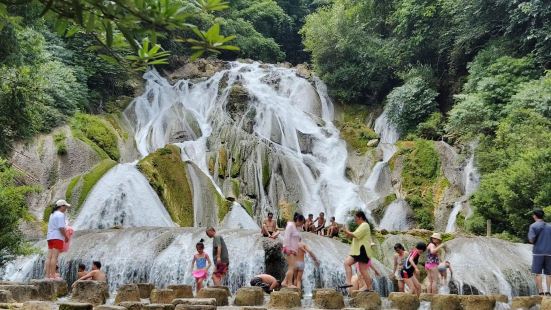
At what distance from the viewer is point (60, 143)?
22.6m

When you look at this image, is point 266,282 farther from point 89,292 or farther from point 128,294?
point 89,292

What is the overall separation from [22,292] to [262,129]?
19861 millimetres

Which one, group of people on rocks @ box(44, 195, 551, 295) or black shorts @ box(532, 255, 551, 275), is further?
black shorts @ box(532, 255, 551, 275)

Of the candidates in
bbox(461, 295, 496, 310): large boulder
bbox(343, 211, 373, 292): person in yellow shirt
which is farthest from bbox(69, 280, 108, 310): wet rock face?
bbox(461, 295, 496, 310): large boulder

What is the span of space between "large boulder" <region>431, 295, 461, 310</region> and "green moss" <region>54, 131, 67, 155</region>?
1636cm

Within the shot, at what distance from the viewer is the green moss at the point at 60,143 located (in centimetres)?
2241

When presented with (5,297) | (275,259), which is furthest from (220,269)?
(5,297)

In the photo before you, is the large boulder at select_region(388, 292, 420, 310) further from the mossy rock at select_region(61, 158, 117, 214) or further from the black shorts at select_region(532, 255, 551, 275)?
the mossy rock at select_region(61, 158, 117, 214)

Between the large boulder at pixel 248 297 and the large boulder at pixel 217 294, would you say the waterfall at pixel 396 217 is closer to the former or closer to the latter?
the large boulder at pixel 248 297

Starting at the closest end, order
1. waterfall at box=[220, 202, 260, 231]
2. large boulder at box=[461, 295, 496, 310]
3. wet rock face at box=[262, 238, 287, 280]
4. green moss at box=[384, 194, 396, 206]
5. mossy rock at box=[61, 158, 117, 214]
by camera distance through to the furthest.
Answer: large boulder at box=[461, 295, 496, 310] → wet rock face at box=[262, 238, 287, 280] → mossy rock at box=[61, 158, 117, 214] → waterfall at box=[220, 202, 260, 231] → green moss at box=[384, 194, 396, 206]

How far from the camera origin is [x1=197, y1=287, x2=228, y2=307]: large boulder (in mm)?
9617

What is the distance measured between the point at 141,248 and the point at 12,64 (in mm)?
5712

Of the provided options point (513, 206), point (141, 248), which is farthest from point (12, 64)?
point (513, 206)

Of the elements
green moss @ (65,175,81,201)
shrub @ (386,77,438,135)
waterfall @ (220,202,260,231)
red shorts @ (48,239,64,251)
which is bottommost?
red shorts @ (48,239,64,251)
